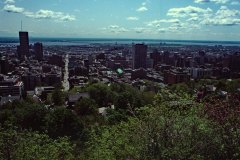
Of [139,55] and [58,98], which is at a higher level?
[139,55]

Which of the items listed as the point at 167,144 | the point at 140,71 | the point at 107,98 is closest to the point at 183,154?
the point at 167,144

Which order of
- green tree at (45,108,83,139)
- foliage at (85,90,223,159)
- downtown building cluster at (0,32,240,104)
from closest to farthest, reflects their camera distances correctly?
foliage at (85,90,223,159) < green tree at (45,108,83,139) < downtown building cluster at (0,32,240,104)

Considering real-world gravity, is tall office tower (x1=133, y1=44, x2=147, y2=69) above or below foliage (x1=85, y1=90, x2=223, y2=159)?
below

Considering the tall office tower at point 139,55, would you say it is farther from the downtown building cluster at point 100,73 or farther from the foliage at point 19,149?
the foliage at point 19,149

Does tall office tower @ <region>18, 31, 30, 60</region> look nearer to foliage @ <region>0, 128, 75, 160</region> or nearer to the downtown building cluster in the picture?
the downtown building cluster

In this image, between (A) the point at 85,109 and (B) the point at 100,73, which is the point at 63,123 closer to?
(A) the point at 85,109

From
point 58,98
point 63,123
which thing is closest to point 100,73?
point 58,98

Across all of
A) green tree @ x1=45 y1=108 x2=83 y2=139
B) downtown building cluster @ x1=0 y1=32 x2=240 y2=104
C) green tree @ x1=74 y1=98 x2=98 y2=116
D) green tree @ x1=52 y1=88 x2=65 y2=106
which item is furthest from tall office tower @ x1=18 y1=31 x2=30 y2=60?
green tree @ x1=45 y1=108 x2=83 y2=139

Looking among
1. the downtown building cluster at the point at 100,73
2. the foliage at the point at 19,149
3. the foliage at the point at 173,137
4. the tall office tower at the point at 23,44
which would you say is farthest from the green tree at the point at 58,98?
the tall office tower at the point at 23,44
